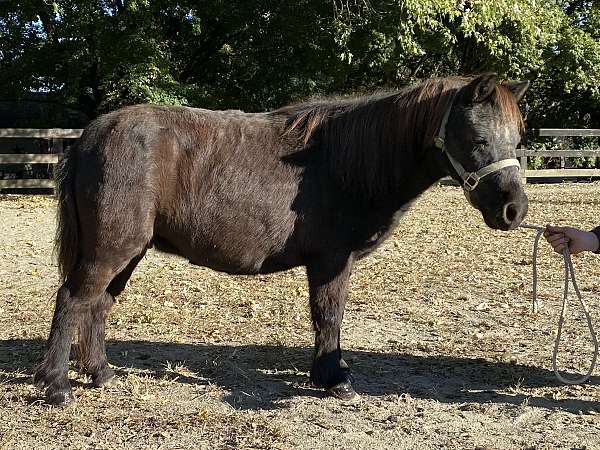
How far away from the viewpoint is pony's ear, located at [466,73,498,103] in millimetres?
3508

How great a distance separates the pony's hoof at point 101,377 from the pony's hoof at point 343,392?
1.44 m

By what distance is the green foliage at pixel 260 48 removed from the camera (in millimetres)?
15539

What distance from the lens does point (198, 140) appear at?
3889 millimetres

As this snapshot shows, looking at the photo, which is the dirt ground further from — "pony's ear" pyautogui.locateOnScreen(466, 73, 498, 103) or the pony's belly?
"pony's ear" pyautogui.locateOnScreen(466, 73, 498, 103)

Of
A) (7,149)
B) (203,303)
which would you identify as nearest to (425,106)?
(203,303)

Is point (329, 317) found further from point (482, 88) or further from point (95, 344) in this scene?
point (482, 88)

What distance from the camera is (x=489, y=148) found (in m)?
3.56

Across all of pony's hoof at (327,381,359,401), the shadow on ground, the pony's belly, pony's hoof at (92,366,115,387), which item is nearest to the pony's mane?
the pony's belly

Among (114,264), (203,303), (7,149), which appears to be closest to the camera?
(114,264)

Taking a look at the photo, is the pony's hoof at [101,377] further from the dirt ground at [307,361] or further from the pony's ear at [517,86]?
the pony's ear at [517,86]

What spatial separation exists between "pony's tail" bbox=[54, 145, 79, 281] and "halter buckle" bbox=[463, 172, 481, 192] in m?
2.34

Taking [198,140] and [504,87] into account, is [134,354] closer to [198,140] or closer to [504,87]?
[198,140]

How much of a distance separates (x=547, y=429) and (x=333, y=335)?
1354 millimetres

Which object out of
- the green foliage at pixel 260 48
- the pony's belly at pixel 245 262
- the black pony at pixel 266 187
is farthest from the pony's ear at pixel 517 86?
the green foliage at pixel 260 48
